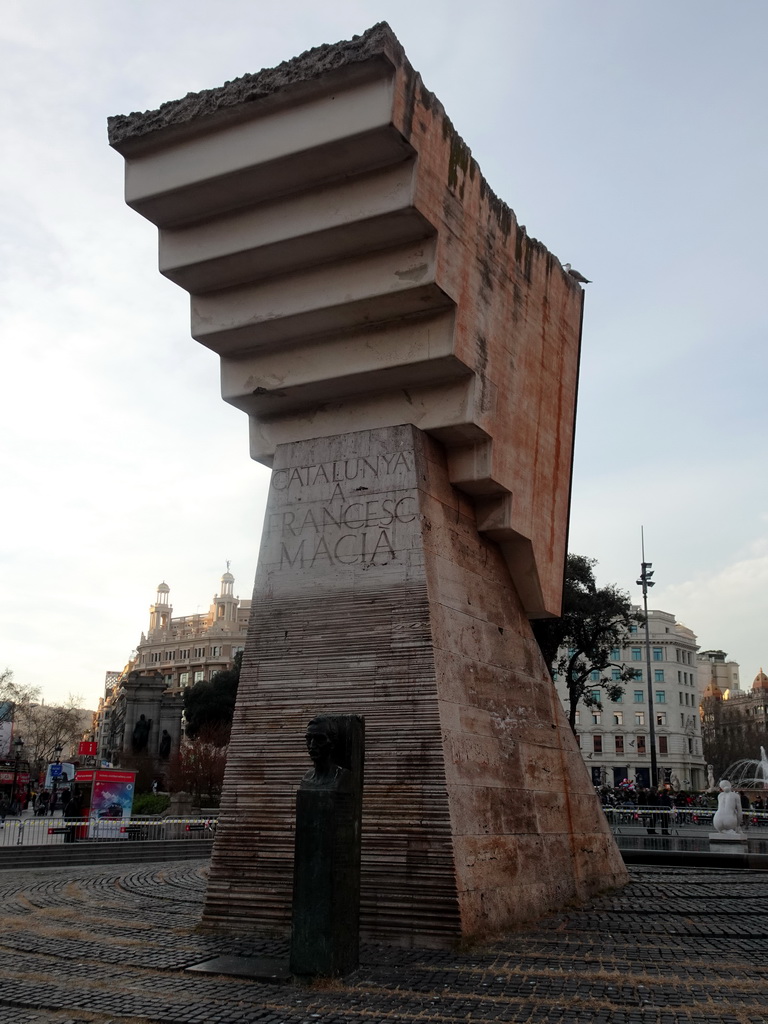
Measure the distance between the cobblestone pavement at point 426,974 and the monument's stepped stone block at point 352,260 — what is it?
4783 millimetres

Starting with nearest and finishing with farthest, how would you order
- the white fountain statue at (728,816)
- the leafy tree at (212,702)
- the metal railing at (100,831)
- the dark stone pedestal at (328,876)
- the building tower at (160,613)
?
the dark stone pedestal at (328,876) < the metal railing at (100,831) < the white fountain statue at (728,816) < the leafy tree at (212,702) < the building tower at (160,613)

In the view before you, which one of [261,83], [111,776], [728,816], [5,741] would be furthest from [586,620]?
[5,741]

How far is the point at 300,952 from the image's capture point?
7363 millimetres

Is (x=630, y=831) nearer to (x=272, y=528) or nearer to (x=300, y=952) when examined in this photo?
(x=272, y=528)

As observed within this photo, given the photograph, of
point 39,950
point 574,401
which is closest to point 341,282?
point 574,401

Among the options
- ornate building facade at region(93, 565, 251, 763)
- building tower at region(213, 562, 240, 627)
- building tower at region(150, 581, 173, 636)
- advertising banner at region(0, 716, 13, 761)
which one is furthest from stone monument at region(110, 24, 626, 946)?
building tower at region(150, 581, 173, 636)

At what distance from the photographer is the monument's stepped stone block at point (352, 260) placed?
381 inches

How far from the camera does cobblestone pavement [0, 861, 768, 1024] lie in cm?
634

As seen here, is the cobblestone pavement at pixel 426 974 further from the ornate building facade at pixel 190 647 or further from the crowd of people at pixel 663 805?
the ornate building facade at pixel 190 647

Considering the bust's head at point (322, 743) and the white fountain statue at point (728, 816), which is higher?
the bust's head at point (322, 743)

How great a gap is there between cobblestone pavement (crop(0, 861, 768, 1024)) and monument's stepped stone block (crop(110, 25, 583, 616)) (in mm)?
4783

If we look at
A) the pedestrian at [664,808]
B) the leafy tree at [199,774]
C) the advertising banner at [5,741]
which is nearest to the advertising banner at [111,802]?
the leafy tree at [199,774]

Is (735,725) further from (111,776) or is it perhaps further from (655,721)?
(111,776)

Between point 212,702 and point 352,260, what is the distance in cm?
4779
